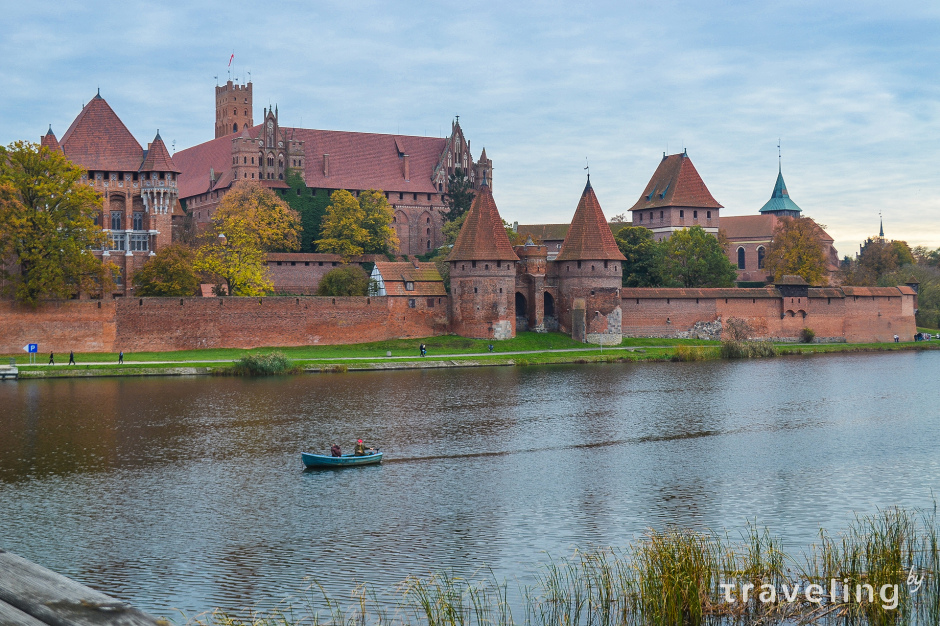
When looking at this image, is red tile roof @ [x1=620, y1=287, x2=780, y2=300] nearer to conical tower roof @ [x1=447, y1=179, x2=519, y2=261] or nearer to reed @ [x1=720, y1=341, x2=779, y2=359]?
reed @ [x1=720, y1=341, x2=779, y2=359]

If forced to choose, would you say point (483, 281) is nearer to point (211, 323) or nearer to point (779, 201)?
point (211, 323)

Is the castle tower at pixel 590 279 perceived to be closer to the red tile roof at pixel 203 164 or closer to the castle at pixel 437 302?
the castle at pixel 437 302

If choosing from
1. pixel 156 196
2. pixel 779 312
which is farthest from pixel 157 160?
pixel 779 312

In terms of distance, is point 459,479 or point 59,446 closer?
point 459,479

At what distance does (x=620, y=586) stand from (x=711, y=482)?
339 inches

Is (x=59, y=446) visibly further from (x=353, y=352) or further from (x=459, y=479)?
(x=353, y=352)

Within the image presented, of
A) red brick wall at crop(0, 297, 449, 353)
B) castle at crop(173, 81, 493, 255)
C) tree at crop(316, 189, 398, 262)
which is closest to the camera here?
red brick wall at crop(0, 297, 449, 353)

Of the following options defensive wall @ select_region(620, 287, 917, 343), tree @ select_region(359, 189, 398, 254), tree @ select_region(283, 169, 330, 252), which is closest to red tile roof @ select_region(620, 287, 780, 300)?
defensive wall @ select_region(620, 287, 917, 343)

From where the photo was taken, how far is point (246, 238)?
54188 millimetres

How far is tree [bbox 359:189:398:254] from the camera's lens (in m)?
61.2

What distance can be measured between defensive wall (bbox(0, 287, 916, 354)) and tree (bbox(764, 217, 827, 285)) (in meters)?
3.15

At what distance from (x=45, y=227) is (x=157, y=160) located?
12382 millimetres

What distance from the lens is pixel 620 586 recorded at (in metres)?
11.3

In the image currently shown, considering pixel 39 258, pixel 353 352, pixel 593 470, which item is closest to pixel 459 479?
pixel 593 470
